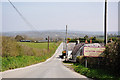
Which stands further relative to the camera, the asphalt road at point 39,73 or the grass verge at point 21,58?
the grass verge at point 21,58

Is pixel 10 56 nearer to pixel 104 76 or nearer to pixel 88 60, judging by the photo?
pixel 88 60

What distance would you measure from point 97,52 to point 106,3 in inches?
160

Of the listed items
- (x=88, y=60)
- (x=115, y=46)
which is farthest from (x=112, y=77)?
(x=88, y=60)

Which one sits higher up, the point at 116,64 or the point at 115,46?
the point at 115,46

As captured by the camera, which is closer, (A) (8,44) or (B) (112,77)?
(B) (112,77)

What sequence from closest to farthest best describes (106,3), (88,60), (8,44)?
(106,3), (88,60), (8,44)

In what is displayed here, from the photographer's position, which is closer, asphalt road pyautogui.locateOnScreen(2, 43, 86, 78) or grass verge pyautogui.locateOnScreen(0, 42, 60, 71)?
asphalt road pyautogui.locateOnScreen(2, 43, 86, 78)

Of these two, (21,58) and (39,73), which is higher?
(39,73)

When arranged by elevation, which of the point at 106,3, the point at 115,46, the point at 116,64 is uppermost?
the point at 106,3

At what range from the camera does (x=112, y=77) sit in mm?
11594

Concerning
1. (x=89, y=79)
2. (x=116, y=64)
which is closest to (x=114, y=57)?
(x=116, y=64)

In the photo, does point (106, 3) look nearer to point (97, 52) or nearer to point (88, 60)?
point (97, 52)

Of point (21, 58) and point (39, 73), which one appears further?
point (21, 58)

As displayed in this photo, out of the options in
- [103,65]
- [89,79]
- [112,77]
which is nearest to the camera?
[112,77]
